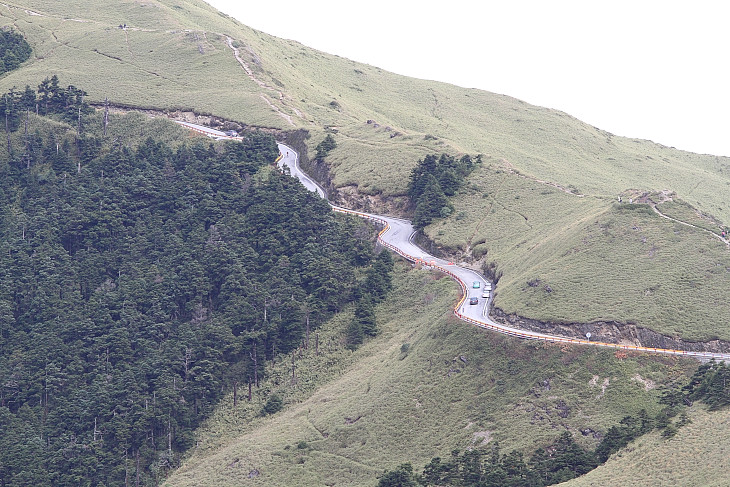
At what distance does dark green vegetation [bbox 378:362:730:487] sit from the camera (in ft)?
222

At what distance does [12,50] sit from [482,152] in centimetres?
8088

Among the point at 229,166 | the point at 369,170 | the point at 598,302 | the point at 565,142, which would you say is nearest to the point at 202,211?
the point at 229,166

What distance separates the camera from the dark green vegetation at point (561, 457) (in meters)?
67.8

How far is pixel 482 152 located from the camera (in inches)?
5955

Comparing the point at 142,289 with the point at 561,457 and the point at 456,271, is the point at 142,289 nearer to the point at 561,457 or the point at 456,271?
the point at 456,271

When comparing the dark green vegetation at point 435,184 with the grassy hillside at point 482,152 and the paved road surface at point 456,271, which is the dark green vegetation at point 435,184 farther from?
the paved road surface at point 456,271

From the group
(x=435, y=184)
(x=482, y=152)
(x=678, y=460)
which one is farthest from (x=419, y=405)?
(x=482, y=152)

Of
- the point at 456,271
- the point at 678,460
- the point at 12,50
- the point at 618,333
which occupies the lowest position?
the point at 456,271

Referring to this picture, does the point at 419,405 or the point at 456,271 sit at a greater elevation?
the point at 456,271

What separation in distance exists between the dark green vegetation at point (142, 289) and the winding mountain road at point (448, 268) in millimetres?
3618

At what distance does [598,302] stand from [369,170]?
5017 centimetres

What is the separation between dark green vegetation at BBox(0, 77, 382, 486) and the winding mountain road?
3.62 meters

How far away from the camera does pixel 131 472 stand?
9012 centimetres

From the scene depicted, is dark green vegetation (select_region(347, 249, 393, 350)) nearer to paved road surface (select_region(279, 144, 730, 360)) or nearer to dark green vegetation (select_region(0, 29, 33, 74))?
paved road surface (select_region(279, 144, 730, 360))
